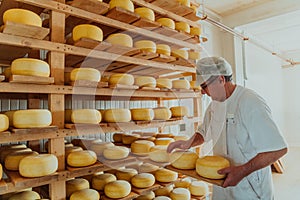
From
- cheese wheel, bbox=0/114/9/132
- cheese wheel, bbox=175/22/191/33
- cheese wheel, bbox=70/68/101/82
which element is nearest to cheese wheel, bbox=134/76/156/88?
cheese wheel, bbox=70/68/101/82

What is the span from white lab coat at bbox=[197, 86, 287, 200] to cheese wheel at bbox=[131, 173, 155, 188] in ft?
1.68

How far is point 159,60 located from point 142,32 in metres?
0.29

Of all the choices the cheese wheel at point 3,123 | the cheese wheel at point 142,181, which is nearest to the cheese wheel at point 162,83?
the cheese wheel at point 142,181

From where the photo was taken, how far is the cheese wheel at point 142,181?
1842 millimetres

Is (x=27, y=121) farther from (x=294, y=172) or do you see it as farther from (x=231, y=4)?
(x=294, y=172)

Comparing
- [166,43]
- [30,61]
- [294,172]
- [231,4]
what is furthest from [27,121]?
[294,172]

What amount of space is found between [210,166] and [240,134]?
330 millimetres

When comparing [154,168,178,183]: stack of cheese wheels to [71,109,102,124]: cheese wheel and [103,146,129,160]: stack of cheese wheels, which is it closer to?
[103,146,129,160]: stack of cheese wheels

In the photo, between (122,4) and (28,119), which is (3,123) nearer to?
(28,119)

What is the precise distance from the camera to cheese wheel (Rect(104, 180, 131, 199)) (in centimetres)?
168

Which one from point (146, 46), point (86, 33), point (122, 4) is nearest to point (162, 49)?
point (146, 46)

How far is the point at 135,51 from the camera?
5.85 ft

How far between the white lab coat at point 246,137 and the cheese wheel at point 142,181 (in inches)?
20.2

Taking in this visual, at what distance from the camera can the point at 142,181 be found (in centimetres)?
184
